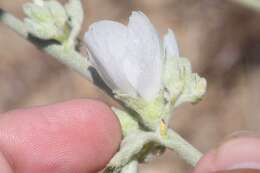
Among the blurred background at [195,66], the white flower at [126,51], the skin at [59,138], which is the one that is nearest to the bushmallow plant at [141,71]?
the white flower at [126,51]

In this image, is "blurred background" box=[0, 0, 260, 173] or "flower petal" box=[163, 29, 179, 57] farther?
"blurred background" box=[0, 0, 260, 173]

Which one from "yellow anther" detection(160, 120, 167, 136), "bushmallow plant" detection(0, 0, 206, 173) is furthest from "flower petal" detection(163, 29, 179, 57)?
"yellow anther" detection(160, 120, 167, 136)

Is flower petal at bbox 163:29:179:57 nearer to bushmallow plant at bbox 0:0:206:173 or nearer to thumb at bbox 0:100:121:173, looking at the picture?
bushmallow plant at bbox 0:0:206:173

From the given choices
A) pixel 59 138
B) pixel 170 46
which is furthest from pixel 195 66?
pixel 170 46

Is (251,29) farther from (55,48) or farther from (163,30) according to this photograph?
(55,48)

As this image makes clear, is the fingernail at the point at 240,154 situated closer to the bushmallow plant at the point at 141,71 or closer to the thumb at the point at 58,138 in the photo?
the bushmallow plant at the point at 141,71

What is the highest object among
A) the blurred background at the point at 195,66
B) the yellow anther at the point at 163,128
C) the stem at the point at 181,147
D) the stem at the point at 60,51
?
the blurred background at the point at 195,66

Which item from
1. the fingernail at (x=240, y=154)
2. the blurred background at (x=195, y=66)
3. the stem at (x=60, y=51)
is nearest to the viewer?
the fingernail at (x=240, y=154)
